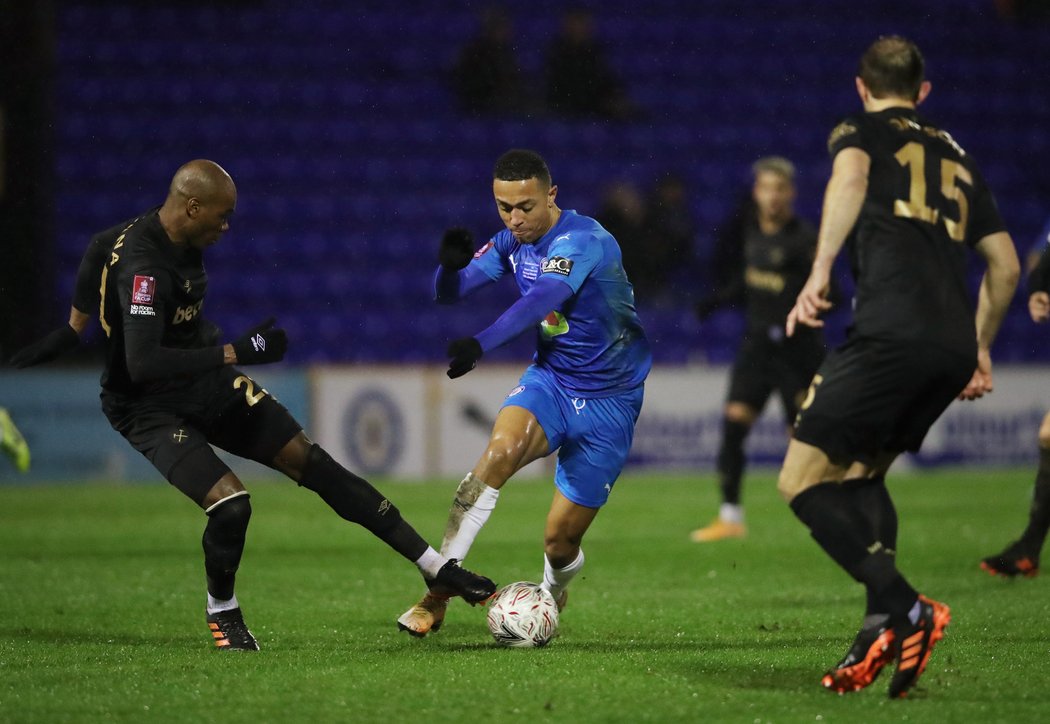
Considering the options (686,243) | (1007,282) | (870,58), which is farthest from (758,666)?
(686,243)

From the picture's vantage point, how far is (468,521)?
6.18 meters

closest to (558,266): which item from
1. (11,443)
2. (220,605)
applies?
(220,605)

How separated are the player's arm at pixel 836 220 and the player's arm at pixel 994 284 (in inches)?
22.6

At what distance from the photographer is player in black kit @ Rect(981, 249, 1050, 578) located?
8047mm

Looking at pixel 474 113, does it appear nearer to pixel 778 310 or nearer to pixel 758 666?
pixel 778 310

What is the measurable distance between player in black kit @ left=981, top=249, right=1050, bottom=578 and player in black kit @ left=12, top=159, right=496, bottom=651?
3587 millimetres

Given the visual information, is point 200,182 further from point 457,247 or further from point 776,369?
point 776,369

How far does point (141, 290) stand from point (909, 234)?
302 centimetres

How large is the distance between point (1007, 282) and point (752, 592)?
3263 mm

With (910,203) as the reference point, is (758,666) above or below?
below

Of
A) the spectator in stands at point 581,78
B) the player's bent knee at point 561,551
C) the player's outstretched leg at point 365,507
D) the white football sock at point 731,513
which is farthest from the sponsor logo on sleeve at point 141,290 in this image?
the spectator in stands at point 581,78

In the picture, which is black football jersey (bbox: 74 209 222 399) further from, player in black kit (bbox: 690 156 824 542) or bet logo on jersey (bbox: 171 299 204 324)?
player in black kit (bbox: 690 156 824 542)

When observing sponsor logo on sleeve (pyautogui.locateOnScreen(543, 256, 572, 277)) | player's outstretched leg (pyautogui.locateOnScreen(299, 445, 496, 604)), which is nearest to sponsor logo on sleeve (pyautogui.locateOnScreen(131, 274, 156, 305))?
player's outstretched leg (pyautogui.locateOnScreen(299, 445, 496, 604))

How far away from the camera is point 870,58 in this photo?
16.4 feet
